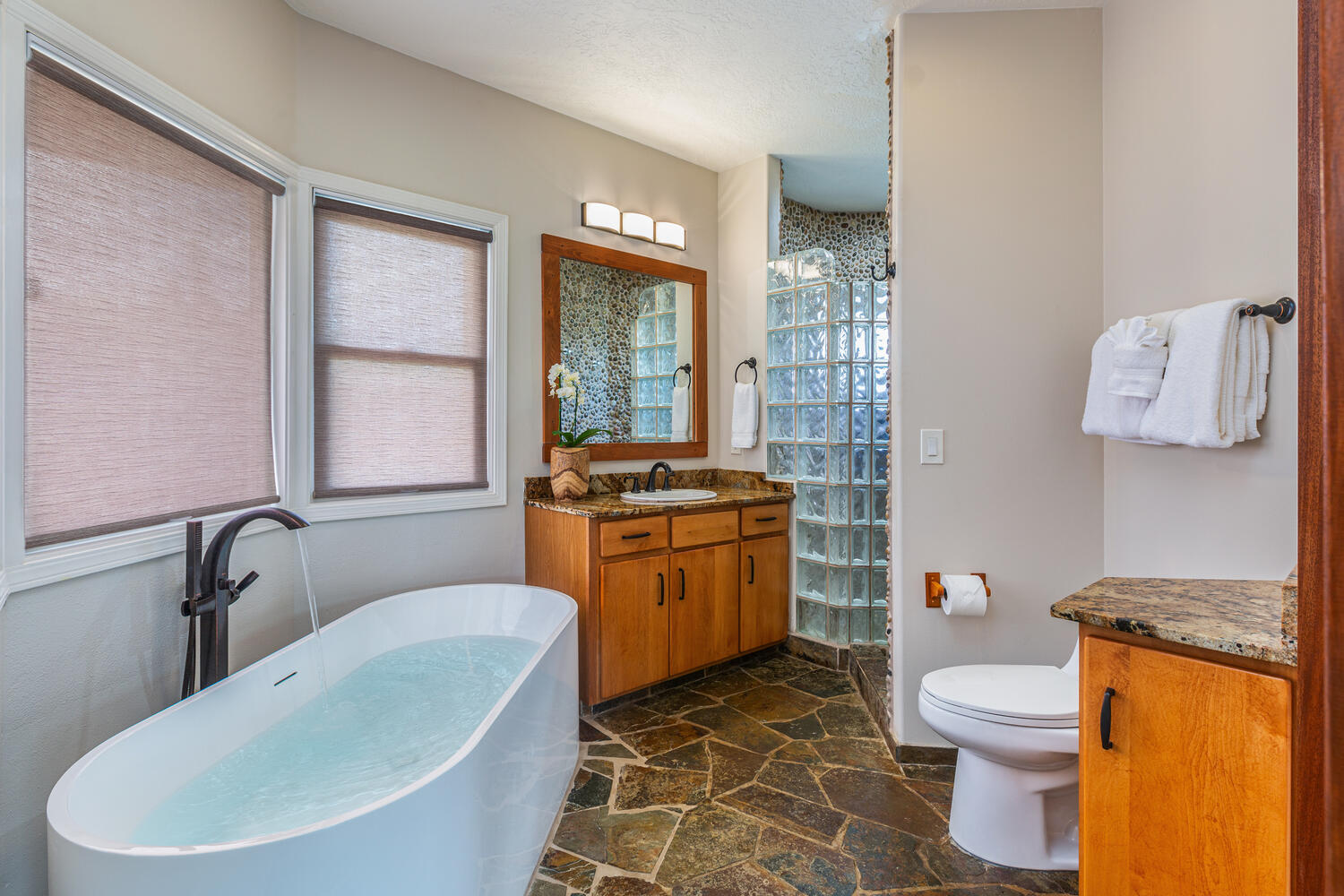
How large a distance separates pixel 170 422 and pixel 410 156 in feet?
5.00

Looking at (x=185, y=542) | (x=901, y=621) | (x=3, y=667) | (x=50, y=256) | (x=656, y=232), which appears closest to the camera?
(x=3, y=667)

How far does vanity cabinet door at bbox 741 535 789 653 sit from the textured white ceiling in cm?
222

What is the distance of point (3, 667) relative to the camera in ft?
4.59

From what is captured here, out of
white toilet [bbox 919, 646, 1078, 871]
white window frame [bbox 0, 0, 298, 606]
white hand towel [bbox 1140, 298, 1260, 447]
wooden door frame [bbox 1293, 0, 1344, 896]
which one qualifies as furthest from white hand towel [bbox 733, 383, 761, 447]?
wooden door frame [bbox 1293, 0, 1344, 896]

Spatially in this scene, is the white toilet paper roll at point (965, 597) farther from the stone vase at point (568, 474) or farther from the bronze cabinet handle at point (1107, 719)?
the stone vase at point (568, 474)

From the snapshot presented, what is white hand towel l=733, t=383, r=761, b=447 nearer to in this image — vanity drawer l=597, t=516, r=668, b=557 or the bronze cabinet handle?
vanity drawer l=597, t=516, r=668, b=557

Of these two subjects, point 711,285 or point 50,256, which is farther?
point 711,285

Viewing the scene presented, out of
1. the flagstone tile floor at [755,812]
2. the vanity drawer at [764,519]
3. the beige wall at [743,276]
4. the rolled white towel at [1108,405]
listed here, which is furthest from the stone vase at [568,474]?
the rolled white towel at [1108,405]

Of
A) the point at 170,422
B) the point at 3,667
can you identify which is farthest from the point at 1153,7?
the point at 3,667

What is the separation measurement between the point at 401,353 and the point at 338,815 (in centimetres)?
205

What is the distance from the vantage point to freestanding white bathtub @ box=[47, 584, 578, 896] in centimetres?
105

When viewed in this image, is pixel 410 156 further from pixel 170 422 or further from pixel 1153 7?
pixel 1153 7

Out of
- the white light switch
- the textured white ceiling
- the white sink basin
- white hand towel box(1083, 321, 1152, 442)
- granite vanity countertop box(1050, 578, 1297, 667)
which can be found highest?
the textured white ceiling

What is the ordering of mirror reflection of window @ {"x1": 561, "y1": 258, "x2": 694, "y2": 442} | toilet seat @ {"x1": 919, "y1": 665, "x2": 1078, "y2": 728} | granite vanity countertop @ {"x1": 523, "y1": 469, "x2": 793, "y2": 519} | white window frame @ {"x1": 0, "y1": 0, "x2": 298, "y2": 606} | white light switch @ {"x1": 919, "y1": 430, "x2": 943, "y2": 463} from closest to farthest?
white window frame @ {"x1": 0, "y1": 0, "x2": 298, "y2": 606} < toilet seat @ {"x1": 919, "y1": 665, "x2": 1078, "y2": 728} < white light switch @ {"x1": 919, "y1": 430, "x2": 943, "y2": 463} < granite vanity countertop @ {"x1": 523, "y1": 469, "x2": 793, "y2": 519} < mirror reflection of window @ {"x1": 561, "y1": 258, "x2": 694, "y2": 442}
